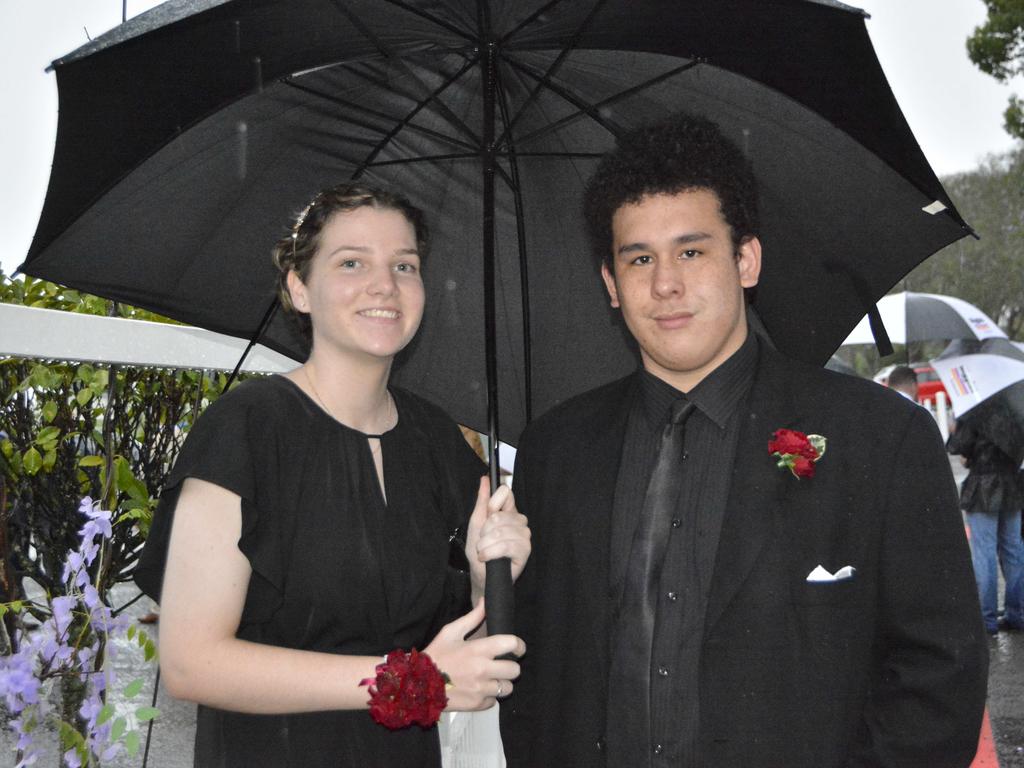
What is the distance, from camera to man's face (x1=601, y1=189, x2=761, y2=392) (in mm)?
2459

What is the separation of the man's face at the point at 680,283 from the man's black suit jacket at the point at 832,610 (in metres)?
0.18

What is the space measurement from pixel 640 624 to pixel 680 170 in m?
1.04

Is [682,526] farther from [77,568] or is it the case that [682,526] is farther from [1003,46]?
[1003,46]

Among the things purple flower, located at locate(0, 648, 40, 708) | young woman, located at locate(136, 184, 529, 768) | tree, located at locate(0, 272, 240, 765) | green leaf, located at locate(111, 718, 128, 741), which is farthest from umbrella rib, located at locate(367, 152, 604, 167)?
green leaf, located at locate(111, 718, 128, 741)

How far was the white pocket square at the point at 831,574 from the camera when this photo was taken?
2.23 metres

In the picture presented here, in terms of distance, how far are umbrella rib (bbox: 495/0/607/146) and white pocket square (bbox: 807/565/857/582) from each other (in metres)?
1.30

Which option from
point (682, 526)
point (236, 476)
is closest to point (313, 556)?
point (236, 476)

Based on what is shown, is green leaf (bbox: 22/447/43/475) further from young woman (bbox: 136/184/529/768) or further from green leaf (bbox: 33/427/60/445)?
young woman (bbox: 136/184/529/768)

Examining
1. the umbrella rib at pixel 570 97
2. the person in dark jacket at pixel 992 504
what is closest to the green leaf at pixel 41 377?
the umbrella rib at pixel 570 97

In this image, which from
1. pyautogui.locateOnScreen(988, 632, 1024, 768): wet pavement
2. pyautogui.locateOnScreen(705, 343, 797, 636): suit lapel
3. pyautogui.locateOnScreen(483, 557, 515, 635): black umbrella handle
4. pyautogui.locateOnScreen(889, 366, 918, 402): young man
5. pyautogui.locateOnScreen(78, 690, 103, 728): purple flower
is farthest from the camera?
pyautogui.locateOnScreen(889, 366, 918, 402): young man

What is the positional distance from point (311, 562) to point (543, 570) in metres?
0.55

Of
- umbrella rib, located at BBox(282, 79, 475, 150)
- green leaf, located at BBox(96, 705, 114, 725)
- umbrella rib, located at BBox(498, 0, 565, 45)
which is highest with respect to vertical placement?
umbrella rib, located at BBox(498, 0, 565, 45)

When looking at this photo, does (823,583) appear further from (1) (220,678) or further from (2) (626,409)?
(1) (220,678)

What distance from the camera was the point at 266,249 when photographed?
2902mm
